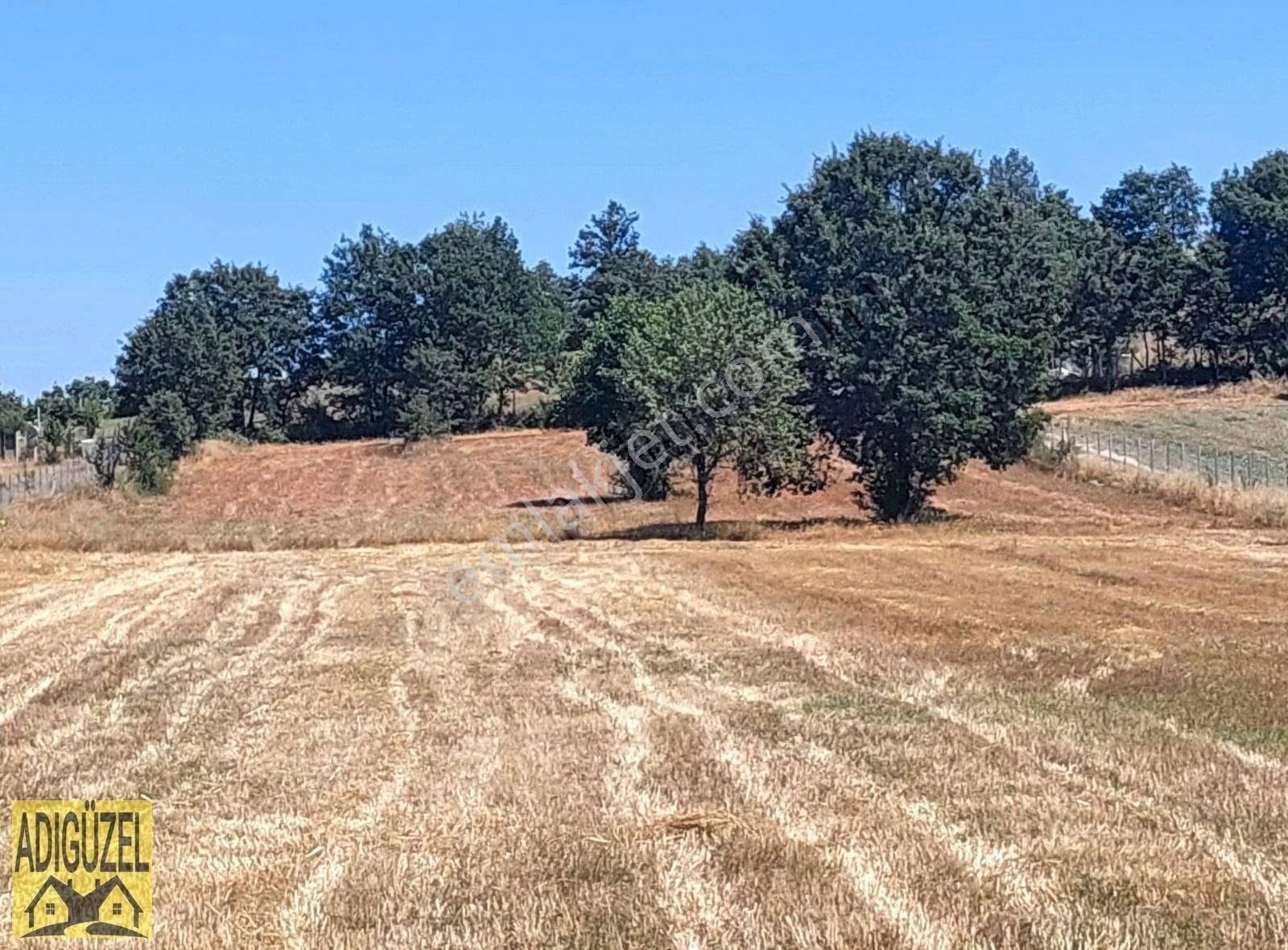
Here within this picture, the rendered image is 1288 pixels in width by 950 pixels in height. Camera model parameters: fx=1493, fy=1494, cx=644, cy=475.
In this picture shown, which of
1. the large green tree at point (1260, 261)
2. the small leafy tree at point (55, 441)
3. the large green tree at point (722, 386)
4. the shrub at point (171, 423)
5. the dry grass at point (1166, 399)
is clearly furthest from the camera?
the large green tree at point (1260, 261)

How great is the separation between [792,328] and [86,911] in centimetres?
4375

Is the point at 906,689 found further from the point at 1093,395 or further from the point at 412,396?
the point at 1093,395

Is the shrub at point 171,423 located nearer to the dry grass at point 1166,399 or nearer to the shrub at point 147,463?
the shrub at point 147,463

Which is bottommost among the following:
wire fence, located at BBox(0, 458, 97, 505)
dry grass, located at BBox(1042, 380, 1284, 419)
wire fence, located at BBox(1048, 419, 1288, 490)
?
wire fence, located at BBox(1048, 419, 1288, 490)

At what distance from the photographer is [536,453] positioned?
79000mm

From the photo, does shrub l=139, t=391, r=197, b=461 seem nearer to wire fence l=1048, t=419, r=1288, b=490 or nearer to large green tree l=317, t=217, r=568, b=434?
large green tree l=317, t=217, r=568, b=434

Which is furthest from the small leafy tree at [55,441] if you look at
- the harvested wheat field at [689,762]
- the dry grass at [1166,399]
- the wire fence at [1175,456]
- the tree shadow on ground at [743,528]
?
the harvested wheat field at [689,762]

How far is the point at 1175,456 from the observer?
68.0 m

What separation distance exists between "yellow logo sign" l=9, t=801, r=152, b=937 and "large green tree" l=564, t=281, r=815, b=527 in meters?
34.0

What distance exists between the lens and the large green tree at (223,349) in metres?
104

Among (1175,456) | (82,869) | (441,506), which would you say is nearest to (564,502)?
(441,506)

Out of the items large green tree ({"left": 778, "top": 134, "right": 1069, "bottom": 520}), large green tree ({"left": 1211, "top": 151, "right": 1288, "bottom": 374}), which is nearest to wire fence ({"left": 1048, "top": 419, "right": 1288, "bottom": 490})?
large green tree ({"left": 778, "top": 134, "right": 1069, "bottom": 520})

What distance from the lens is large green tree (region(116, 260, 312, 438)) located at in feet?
340

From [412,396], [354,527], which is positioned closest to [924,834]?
Result: [354,527]
